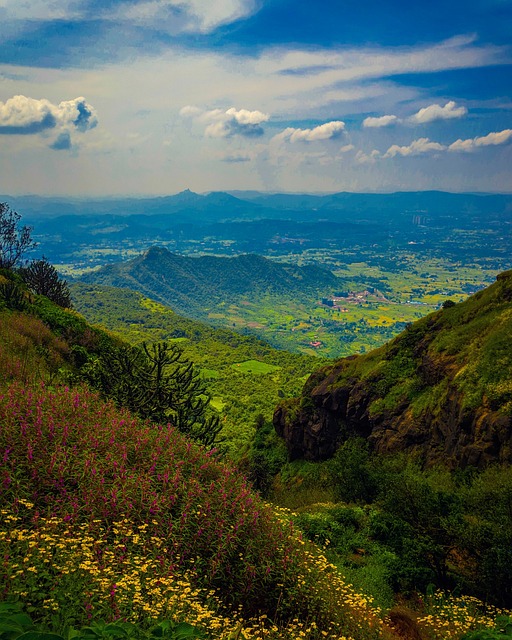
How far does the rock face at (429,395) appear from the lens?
56.9ft

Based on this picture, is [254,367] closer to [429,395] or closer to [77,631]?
[429,395]

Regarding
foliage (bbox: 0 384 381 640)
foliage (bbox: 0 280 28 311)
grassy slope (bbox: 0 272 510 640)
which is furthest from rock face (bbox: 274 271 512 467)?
foliage (bbox: 0 280 28 311)

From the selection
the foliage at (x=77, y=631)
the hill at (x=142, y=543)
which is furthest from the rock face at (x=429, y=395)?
the foliage at (x=77, y=631)

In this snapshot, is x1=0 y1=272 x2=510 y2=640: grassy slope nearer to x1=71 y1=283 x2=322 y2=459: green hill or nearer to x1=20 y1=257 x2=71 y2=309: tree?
x1=71 y1=283 x2=322 y2=459: green hill

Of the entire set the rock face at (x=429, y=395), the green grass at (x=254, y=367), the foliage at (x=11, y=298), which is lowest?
the green grass at (x=254, y=367)

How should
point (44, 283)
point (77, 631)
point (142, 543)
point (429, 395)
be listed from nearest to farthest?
point (77, 631)
point (142, 543)
point (429, 395)
point (44, 283)

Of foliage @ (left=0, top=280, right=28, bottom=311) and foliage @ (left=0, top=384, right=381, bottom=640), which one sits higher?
foliage @ (left=0, top=280, right=28, bottom=311)

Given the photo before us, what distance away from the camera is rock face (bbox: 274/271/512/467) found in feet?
56.9

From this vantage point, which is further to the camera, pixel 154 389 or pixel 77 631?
pixel 154 389

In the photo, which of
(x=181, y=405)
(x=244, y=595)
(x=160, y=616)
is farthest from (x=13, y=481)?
(x=181, y=405)

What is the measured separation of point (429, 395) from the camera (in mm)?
22578

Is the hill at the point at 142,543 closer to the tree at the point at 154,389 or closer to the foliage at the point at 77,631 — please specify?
the foliage at the point at 77,631

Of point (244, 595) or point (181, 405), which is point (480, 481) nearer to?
point (244, 595)

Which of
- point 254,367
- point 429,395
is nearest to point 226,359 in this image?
point 254,367
